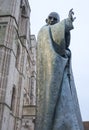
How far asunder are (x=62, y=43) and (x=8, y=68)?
15843 millimetres

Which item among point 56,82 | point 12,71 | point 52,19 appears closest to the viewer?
point 56,82

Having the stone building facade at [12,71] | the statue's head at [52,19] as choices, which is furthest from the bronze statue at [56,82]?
the stone building facade at [12,71]

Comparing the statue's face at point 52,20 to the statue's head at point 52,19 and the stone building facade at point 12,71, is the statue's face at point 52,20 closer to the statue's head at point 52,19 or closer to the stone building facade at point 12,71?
the statue's head at point 52,19

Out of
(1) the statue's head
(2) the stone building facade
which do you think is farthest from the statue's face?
(2) the stone building facade

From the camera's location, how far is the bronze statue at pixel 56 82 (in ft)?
10.8

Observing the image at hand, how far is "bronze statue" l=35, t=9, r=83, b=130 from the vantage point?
3.29 m

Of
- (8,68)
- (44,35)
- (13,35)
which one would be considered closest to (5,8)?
A: (13,35)

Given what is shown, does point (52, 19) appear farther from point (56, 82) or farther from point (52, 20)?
point (56, 82)

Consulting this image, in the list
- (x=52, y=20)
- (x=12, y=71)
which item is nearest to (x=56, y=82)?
(x=52, y=20)

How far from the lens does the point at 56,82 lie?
11.4 feet

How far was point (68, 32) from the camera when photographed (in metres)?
3.78

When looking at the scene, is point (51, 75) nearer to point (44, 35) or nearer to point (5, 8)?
point (44, 35)

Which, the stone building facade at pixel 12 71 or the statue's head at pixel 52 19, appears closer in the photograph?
the statue's head at pixel 52 19

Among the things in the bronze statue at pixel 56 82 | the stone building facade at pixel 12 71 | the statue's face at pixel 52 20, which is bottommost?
the bronze statue at pixel 56 82
